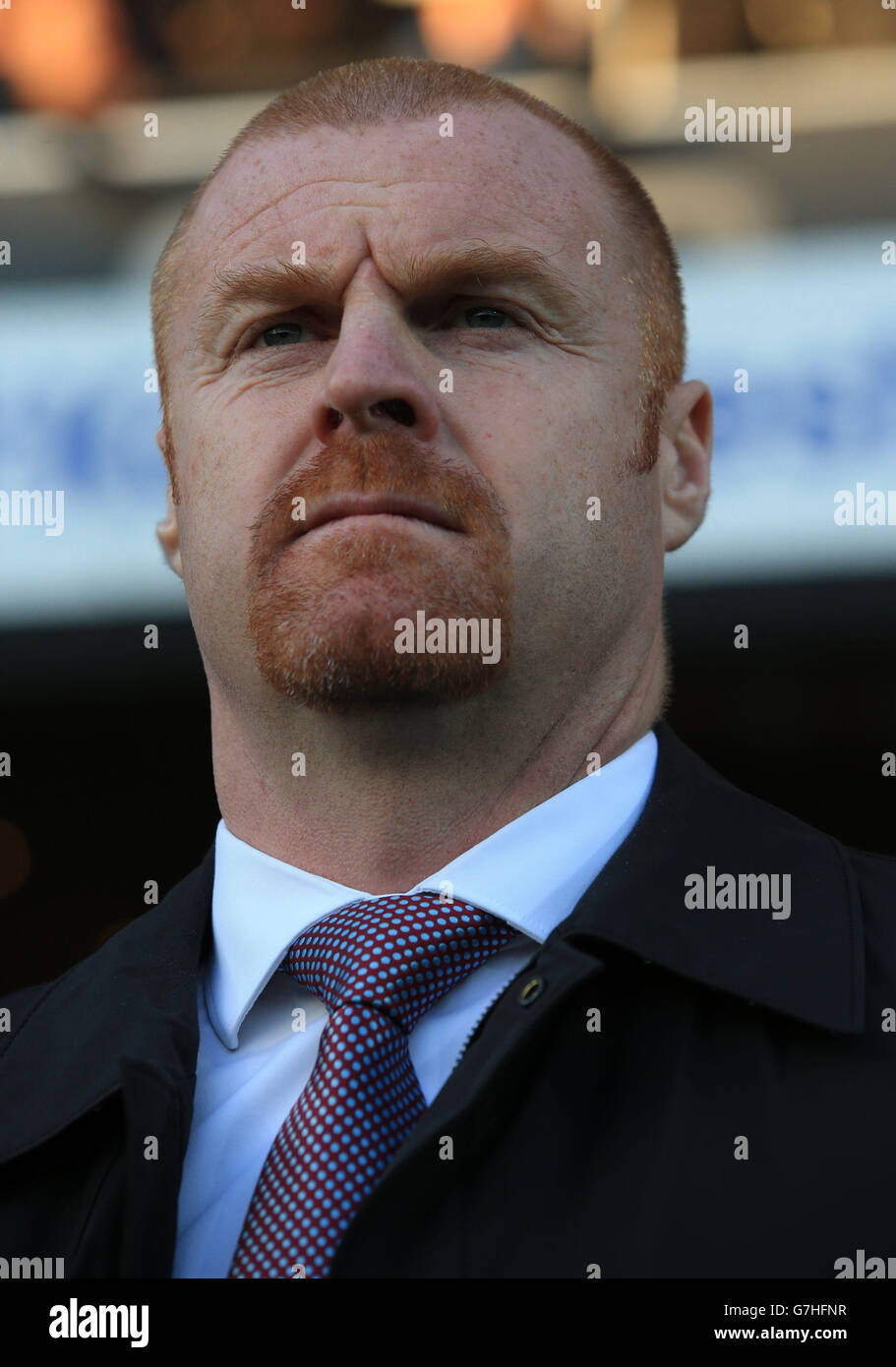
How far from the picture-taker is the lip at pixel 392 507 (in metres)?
2.17

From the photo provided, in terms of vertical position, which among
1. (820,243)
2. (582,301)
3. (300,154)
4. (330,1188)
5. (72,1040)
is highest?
(820,243)

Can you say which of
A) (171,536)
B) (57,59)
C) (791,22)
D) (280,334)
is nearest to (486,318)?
(280,334)

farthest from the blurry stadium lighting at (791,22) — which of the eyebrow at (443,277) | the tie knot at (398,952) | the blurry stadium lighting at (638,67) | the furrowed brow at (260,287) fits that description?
the tie knot at (398,952)

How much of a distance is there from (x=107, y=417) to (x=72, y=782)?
5.18 feet

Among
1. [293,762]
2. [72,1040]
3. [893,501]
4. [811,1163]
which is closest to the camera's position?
[811,1163]

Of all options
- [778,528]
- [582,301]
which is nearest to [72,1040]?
[582,301]

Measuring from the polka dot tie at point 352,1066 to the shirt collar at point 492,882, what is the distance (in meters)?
0.04

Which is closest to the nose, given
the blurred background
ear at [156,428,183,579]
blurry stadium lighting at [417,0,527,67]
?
ear at [156,428,183,579]

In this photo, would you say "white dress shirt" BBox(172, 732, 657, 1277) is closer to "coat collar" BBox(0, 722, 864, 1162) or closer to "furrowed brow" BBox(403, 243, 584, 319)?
"coat collar" BBox(0, 722, 864, 1162)

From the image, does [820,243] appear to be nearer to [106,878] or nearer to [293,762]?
[293,762]

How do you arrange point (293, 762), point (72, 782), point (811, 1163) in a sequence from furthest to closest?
1. point (72, 782)
2. point (293, 762)
3. point (811, 1163)

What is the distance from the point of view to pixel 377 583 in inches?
84.8

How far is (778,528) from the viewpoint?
14.0 ft

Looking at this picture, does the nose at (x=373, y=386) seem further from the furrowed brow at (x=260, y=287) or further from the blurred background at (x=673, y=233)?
the blurred background at (x=673, y=233)
